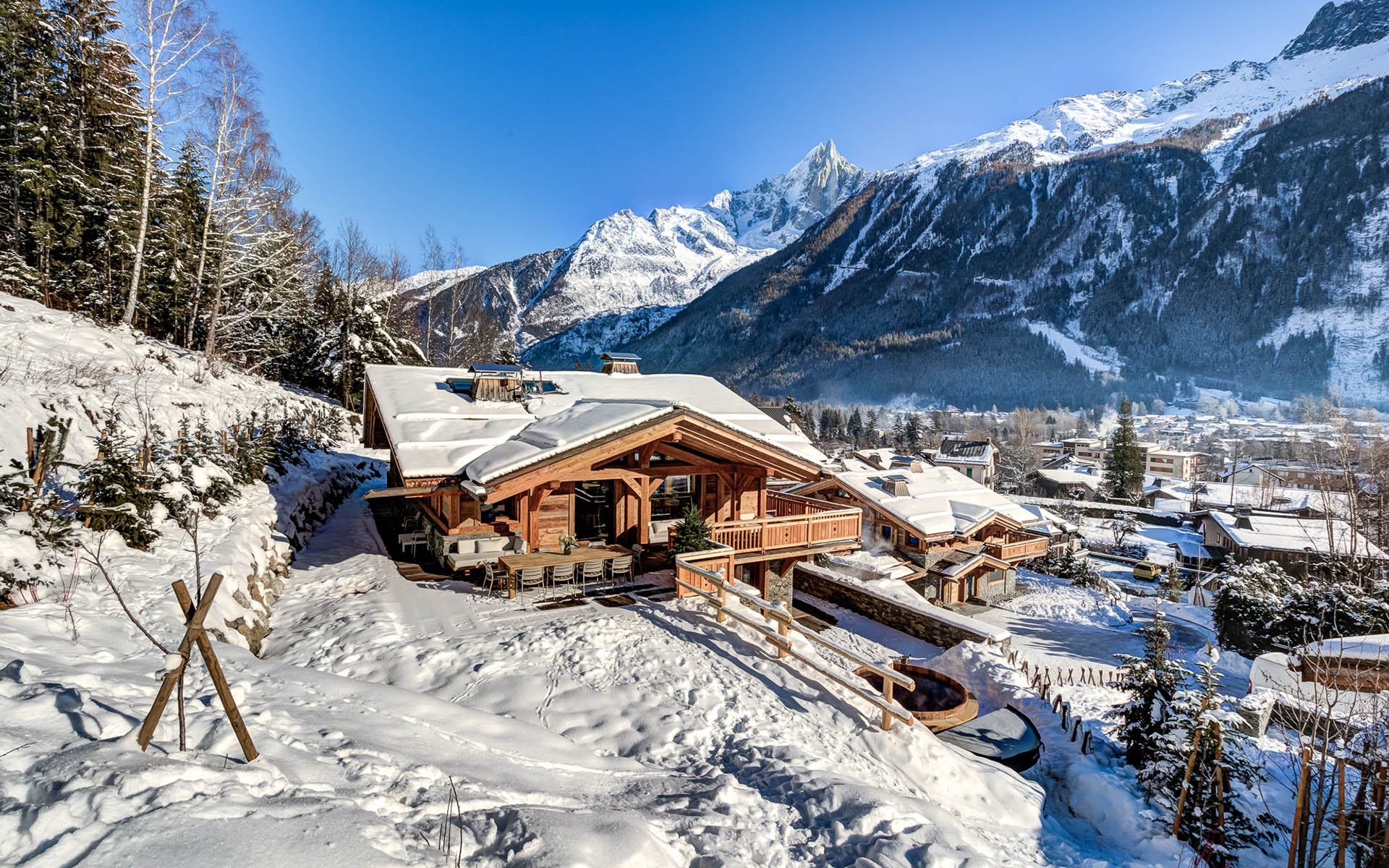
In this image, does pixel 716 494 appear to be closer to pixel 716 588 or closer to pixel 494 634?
pixel 716 588

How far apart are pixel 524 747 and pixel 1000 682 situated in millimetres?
11406

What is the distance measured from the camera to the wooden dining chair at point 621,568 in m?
11.9

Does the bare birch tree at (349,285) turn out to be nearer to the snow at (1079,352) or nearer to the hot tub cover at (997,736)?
the hot tub cover at (997,736)

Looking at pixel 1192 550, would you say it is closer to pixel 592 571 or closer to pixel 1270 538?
pixel 1270 538

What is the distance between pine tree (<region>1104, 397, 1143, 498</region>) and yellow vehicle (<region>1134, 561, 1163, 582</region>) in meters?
31.3

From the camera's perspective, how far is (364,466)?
24406 millimetres

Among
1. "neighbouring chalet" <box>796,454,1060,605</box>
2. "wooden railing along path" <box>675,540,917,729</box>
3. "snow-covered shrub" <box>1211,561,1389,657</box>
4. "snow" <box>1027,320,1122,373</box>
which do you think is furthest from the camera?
"snow" <box>1027,320,1122,373</box>

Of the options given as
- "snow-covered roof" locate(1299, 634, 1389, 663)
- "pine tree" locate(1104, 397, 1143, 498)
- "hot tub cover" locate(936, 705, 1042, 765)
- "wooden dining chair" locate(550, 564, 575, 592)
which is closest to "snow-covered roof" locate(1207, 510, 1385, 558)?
"pine tree" locate(1104, 397, 1143, 498)

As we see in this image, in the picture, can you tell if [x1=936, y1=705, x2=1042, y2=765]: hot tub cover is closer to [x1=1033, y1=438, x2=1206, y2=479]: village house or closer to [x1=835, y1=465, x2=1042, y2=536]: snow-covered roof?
[x1=835, y1=465, x2=1042, y2=536]: snow-covered roof

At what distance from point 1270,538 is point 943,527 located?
28422 millimetres

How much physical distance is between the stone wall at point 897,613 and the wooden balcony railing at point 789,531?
5.41 metres

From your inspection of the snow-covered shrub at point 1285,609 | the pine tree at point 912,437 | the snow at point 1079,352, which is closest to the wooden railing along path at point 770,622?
the snow-covered shrub at point 1285,609

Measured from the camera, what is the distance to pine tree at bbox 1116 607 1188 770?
31.3 feet

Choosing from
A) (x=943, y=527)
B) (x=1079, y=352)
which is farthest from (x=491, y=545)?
(x=1079, y=352)
